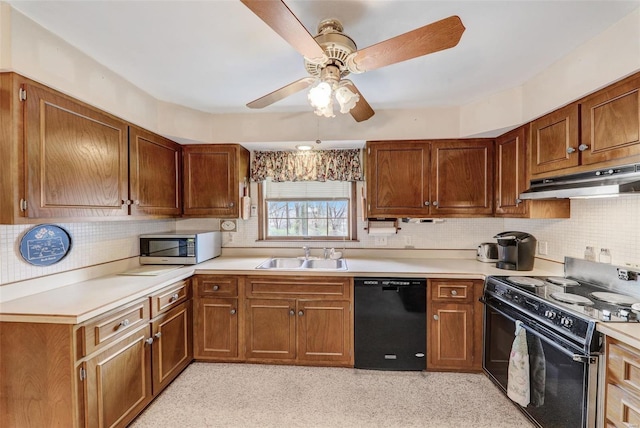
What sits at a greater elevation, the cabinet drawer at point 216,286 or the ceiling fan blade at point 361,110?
the ceiling fan blade at point 361,110

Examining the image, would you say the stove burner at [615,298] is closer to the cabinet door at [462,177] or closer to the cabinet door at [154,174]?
the cabinet door at [462,177]

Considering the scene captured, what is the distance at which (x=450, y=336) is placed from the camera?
2.38 m

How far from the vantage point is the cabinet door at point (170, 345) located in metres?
2.03

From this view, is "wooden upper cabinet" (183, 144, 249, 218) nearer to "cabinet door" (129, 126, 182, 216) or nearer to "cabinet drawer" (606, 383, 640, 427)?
"cabinet door" (129, 126, 182, 216)

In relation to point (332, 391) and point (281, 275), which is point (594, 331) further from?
point (281, 275)

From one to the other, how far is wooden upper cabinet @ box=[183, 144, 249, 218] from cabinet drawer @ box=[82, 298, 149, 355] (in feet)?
3.69

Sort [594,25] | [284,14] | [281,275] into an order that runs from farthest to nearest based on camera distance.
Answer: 1. [281,275]
2. [594,25]
3. [284,14]

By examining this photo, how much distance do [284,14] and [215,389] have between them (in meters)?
2.53

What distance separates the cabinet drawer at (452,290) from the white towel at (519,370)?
51cm

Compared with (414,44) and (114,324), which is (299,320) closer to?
(114,324)

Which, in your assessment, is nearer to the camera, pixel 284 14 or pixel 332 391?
pixel 284 14

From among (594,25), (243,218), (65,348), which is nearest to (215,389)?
(65,348)

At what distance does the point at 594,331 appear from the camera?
1.38 meters

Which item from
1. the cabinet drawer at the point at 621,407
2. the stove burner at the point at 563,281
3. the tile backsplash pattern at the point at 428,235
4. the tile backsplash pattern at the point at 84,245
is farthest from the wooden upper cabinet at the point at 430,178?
the tile backsplash pattern at the point at 84,245
